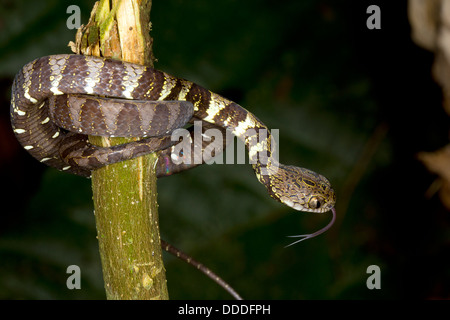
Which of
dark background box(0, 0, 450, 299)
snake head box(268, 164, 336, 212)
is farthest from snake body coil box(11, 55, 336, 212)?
dark background box(0, 0, 450, 299)

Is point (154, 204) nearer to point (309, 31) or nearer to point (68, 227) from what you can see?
point (68, 227)

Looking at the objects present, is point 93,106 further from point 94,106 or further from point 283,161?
point 283,161

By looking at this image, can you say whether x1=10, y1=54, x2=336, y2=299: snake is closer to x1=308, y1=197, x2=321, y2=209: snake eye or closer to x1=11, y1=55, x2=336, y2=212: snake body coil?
x1=11, y1=55, x2=336, y2=212: snake body coil

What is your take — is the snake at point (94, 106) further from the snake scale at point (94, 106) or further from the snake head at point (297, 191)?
the snake head at point (297, 191)

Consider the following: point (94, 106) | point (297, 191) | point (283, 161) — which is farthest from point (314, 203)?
point (94, 106)

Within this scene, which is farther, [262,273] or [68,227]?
[262,273]

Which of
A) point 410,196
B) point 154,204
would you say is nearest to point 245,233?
point 410,196

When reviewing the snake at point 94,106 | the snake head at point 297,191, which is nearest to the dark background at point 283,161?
the snake head at point 297,191
